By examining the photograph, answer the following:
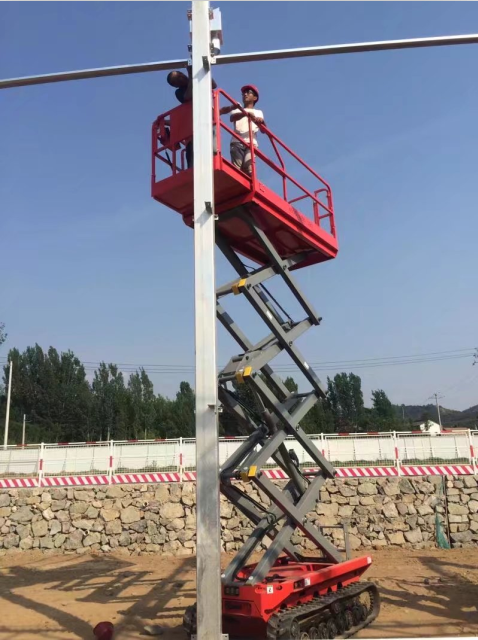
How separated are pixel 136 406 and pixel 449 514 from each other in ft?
164

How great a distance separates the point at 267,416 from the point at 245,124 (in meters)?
4.08

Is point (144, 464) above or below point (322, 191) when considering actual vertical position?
below

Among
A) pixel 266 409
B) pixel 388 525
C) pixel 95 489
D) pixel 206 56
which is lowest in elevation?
pixel 388 525

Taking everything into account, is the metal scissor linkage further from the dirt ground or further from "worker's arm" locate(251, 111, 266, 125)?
the dirt ground

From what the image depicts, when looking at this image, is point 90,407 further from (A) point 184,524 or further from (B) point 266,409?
(B) point 266,409

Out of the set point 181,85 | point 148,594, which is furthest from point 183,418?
point 181,85

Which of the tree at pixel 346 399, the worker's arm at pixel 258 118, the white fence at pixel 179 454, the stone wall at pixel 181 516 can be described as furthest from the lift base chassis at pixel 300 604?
the tree at pixel 346 399

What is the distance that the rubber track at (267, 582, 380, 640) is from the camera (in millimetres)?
5957

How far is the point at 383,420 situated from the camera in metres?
67.4

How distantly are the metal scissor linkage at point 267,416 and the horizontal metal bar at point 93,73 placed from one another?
2002mm

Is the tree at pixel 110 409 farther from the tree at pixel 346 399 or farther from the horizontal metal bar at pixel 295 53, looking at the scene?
the horizontal metal bar at pixel 295 53

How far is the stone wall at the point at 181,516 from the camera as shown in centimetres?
1427

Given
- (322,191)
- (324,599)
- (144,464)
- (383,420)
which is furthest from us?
(383,420)

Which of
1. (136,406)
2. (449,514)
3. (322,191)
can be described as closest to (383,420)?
(136,406)
